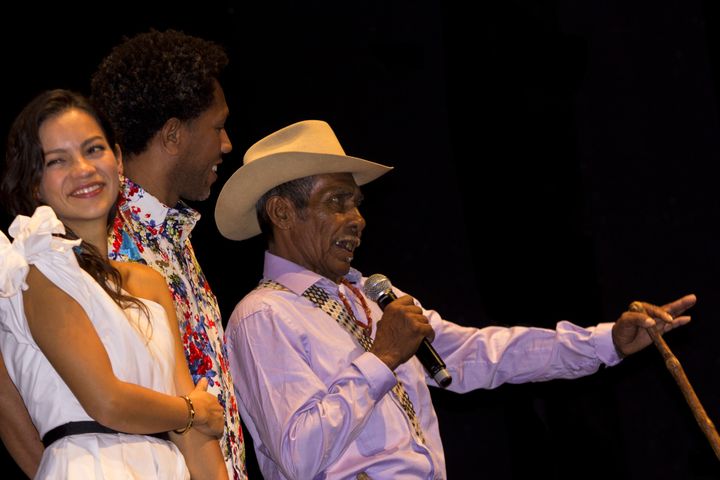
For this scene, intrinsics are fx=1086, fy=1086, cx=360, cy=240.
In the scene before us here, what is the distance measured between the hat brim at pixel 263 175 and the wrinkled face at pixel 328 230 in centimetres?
6

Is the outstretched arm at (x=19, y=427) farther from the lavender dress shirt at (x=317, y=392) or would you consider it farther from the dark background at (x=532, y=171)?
the dark background at (x=532, y=171)

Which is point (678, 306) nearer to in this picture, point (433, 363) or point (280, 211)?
point (433, 363)

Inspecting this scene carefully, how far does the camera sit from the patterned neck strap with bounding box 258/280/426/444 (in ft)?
9.90

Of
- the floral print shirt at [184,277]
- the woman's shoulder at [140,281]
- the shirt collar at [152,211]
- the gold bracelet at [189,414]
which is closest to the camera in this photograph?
the gold bracelet at [189,414]

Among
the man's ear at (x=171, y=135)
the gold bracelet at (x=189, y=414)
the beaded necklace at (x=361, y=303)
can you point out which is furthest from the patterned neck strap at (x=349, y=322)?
Answer: the gold bracelet at (x=189, y=414)

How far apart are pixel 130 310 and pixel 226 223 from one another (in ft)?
3.71

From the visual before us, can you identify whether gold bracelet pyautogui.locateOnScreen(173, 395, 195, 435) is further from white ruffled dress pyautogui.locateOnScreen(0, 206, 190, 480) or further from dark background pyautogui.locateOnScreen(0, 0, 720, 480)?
dark background pyautogui.locateOnScreen(0, 0, 720, 480)

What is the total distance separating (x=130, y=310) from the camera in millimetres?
2225

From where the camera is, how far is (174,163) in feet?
9.78

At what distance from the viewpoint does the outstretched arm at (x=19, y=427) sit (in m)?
2.23

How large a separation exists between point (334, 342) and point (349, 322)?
4.9 inches

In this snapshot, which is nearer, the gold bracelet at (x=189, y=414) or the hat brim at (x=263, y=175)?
the gold bracelet at (x=189, y=414)

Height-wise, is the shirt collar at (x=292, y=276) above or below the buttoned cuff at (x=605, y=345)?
above

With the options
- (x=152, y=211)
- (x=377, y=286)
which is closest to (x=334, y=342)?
(x=377, y=286)
